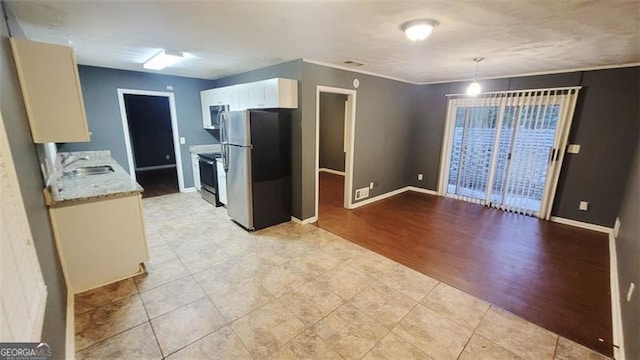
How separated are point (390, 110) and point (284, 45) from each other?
115 inches

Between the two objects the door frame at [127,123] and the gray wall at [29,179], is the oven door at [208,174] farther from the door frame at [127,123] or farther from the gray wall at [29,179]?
the gray wall at [29,179]

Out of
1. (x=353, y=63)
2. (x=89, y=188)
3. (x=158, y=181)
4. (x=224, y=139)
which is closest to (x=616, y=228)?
(x=353, y=63)

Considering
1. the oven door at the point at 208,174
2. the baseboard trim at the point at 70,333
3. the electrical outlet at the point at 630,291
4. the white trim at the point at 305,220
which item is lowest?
the baseboard trim at the point at 70,333

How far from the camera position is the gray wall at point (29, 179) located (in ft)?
4.68

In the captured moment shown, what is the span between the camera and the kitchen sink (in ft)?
11.2

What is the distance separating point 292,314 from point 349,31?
256 centimetres

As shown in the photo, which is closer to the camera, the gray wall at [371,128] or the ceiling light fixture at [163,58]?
the ceiling light fixture at [163,58]

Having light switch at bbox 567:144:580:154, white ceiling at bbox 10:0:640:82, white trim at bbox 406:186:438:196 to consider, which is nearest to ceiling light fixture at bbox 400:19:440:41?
white ceiling at bbox 10:0:640:82

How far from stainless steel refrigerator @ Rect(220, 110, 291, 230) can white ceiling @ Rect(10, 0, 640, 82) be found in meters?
0.87

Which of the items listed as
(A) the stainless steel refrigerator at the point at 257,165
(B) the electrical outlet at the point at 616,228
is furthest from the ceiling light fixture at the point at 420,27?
(B) the electrical outlet at the point at 616,228

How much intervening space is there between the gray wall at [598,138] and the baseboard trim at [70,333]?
6.18 meters

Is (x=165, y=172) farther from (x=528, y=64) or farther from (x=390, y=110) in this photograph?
(x=528, y=64)

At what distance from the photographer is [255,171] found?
11.9 ft

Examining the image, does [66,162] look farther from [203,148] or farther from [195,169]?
[203,148]
